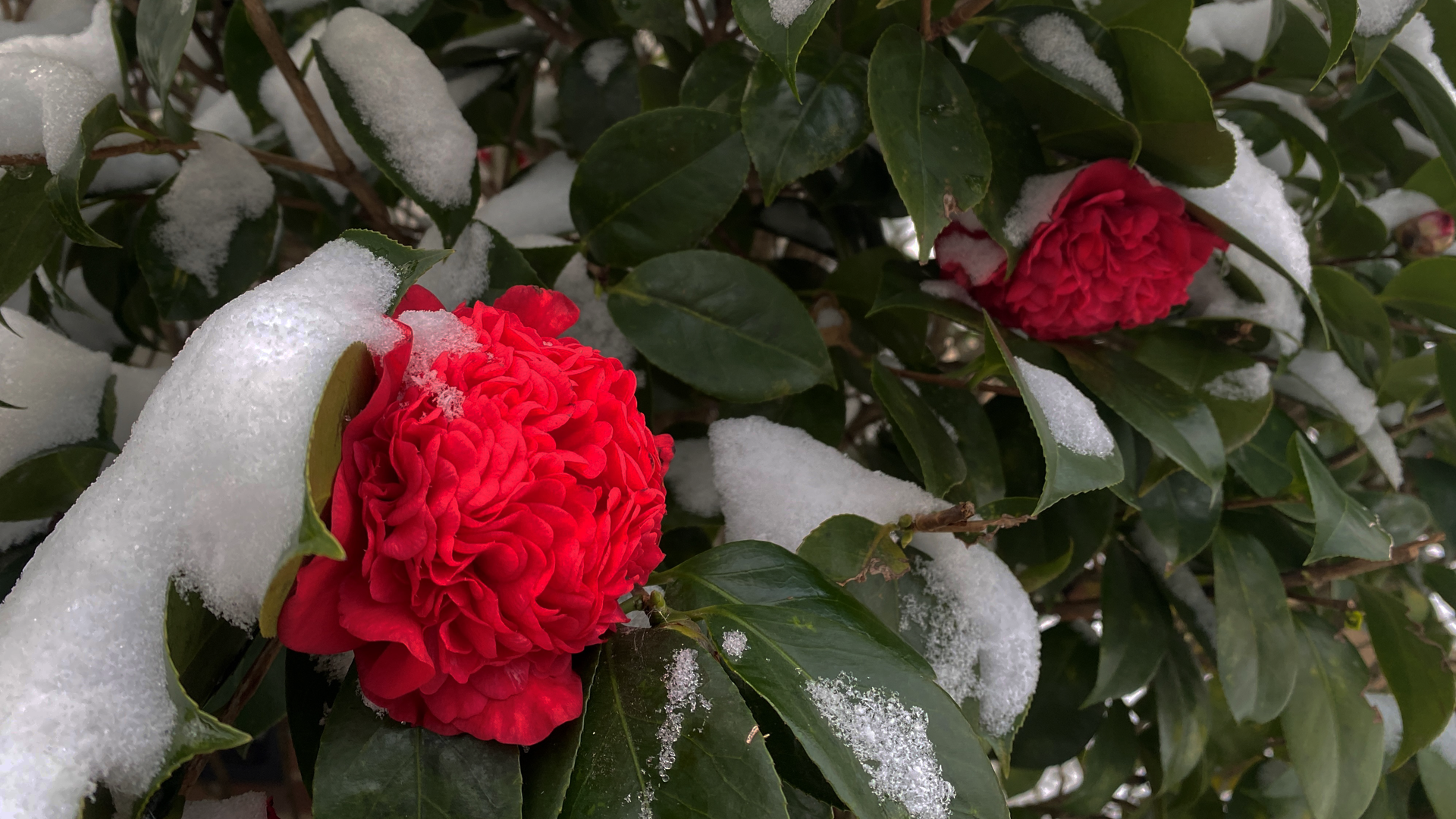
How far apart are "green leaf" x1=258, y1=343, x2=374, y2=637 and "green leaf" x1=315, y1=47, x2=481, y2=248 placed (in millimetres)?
184

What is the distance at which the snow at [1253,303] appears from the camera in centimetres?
50

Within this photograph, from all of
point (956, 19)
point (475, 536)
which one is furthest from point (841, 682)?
point (956, 19)

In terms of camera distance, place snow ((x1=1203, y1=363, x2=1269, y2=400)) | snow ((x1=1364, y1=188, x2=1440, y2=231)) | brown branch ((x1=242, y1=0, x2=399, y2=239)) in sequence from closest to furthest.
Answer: brown branch ((x1=242, y1=0, x2=399, y2=239))
snow ((x1=1203, y1=363, x2=1269, y2=400))
snow ((x1=1364, y1=188, x2=1440, y2=231))

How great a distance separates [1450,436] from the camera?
74cm

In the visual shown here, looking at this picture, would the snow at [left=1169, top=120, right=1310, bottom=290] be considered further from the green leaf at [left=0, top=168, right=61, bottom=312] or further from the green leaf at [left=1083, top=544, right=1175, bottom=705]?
the green leaf at [left=0, top=168, right=61, bottom=312]

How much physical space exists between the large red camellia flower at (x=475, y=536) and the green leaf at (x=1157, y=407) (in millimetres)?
293

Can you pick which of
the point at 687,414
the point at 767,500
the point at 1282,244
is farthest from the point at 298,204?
the point at 1282,244

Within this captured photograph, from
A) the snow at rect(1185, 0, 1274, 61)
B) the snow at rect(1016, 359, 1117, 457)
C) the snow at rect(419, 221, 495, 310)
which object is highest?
the snow at rect(1185, 0, 1274, 61)

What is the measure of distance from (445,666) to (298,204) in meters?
0.45

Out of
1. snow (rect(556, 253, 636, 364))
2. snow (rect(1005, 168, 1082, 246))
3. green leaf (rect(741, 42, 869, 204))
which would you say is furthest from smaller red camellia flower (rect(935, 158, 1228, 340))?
snow (rect(556, 253, 636, 364))

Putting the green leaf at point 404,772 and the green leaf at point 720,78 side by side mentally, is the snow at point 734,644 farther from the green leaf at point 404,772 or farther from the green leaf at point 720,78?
the green leaf at point 720,78

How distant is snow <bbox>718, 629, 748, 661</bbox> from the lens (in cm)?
27

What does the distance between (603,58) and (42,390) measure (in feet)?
1.22

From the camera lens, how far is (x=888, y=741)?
0.27 metres
